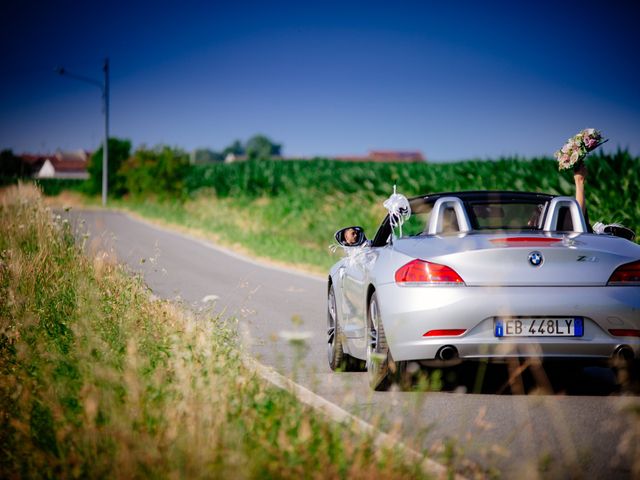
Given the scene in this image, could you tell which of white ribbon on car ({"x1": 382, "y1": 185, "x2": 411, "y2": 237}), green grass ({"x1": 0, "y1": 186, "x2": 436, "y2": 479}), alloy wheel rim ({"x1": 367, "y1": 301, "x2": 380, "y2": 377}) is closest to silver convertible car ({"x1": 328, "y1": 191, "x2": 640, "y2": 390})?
alloy wheel rim ({"x1": 367, "y1": 301, "x2": 380, "y2": 377})

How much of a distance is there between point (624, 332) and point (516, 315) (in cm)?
78

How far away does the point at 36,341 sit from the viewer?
25.1 ft

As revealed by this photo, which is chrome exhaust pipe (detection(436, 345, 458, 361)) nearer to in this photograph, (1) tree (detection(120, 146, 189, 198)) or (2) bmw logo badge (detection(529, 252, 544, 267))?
(2) bmw logo badge (detection(529, 252, 544, 267))

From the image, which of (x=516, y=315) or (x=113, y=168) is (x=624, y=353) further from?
(x=113, y=168)

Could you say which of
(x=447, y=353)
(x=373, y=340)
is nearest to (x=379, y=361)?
(x=373, y=340)

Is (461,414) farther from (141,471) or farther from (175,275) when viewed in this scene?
(175,275)

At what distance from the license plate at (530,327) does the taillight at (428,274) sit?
0.40 m

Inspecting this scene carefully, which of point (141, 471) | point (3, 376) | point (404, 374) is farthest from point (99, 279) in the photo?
point (141, 471)

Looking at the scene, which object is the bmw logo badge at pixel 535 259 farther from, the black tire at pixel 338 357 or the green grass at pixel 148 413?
the black tire at pixel 338 357

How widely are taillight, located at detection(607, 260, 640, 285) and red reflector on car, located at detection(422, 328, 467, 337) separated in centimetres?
108

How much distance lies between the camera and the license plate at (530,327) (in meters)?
6.56


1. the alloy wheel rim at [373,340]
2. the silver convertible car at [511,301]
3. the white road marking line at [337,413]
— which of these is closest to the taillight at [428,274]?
the silver convertible car at [511,301]

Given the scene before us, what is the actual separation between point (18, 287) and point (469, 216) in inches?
192

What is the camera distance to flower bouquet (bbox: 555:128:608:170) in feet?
36.2
